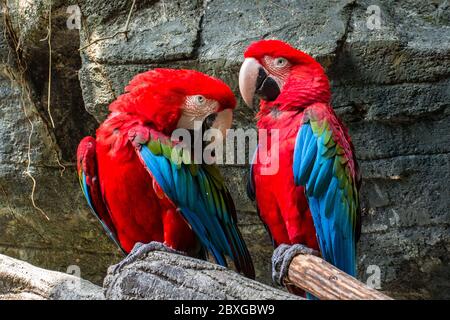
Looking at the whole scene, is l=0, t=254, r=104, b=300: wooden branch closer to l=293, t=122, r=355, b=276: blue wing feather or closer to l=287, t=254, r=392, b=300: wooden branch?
l=287, t=254, r=392, b=300: wooden branch

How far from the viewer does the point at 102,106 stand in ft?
9.93

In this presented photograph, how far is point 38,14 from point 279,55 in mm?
1262

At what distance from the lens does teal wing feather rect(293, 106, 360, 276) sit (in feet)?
7.66

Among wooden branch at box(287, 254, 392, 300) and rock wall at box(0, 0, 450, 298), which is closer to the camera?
wooden branch at box(287, 254, 392, 300)

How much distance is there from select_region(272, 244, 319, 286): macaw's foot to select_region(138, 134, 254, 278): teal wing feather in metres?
0.21

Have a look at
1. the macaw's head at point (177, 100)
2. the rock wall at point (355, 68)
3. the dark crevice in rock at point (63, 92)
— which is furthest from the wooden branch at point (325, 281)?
the dark crevice in rock at point (63, 92)

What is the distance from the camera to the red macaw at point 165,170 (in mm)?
2385

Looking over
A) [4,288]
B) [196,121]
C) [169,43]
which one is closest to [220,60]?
[169,43]

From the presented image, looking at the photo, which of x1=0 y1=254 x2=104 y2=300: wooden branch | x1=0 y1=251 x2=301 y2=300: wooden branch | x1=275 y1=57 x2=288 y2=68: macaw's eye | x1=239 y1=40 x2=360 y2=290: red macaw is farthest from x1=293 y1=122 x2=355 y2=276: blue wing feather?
x1=0 y1=254 x2=104 y2=300: wooden branch

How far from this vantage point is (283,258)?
2.25 metres

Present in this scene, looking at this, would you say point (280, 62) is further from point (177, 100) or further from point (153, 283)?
point (153, 283)

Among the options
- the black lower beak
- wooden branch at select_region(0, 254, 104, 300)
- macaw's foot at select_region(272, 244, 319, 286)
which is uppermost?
the black lower beak

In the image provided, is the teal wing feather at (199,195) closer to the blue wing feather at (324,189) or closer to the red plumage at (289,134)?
the red plumage at (289,134)
